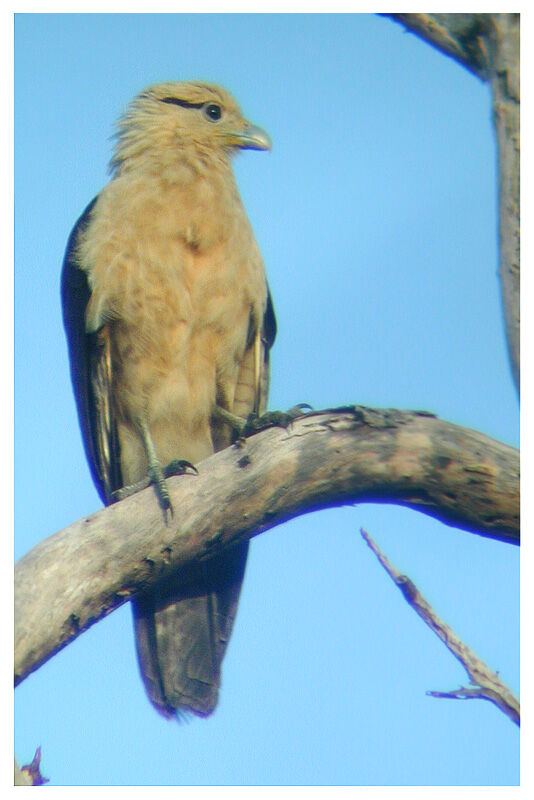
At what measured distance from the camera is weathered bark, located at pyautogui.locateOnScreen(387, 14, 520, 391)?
3.20m

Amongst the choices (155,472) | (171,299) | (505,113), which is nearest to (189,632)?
(155,472)

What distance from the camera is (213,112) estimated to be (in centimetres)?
508

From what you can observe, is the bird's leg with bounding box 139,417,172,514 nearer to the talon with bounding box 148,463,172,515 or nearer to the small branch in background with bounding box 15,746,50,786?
the talon with bounding box 148,463,172,515

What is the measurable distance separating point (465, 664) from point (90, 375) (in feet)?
7.11

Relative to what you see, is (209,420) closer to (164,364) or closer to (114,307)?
(164,364)

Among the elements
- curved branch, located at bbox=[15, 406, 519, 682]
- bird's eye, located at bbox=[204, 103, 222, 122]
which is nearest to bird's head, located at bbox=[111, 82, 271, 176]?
bird's eye, located at bbox=[204, 103, 222, 122]

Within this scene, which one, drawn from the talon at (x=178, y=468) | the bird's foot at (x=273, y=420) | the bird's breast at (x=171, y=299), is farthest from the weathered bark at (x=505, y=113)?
the bird's breast at (x=171, y=299)

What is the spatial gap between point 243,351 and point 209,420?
1.15 feet

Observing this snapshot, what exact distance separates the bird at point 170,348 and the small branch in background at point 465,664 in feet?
4.08

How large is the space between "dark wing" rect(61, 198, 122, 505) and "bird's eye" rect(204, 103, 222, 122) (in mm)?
830

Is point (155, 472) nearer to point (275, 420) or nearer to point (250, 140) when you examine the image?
point (275, 420)

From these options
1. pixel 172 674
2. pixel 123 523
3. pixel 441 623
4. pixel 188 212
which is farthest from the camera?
pixel 188 212

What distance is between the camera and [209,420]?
14.9 ft

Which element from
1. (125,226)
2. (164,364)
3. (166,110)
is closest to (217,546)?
(164,364)
